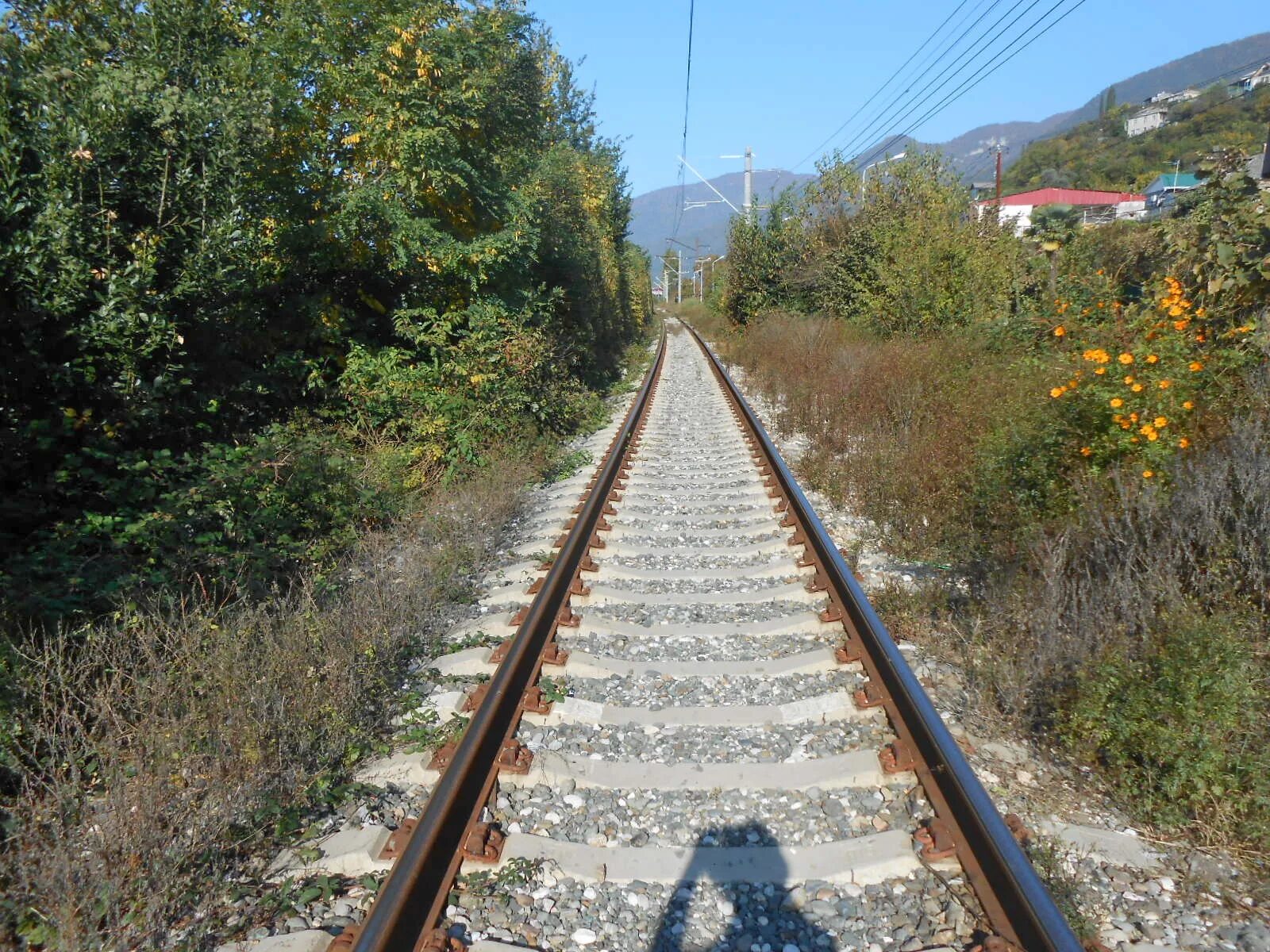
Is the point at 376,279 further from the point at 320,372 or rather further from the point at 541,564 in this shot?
the point at 541,564

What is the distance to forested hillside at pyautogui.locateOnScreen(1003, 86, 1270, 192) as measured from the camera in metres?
53.1

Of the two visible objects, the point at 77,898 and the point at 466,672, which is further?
the point at 466,672

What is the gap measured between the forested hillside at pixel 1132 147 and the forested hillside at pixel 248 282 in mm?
45277

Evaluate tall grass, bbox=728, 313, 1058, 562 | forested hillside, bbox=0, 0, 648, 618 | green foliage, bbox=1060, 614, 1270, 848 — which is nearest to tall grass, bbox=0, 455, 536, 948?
forested hillside, bbox=0, 0, 648, 618

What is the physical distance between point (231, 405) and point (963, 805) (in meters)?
6.69

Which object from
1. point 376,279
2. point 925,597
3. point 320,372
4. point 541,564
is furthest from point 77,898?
point 376,279

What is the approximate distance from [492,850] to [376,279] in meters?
7.77

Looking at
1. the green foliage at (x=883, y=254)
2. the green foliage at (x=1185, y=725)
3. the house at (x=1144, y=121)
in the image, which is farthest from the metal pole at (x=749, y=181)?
A: the house at (x=1144, y=121)

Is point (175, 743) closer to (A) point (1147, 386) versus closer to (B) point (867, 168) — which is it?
(A) point (1147, 386)

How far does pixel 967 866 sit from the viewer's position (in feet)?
8.59

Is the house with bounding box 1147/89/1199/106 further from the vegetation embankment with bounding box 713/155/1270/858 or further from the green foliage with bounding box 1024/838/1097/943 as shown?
the green foliage with bounding box 1024/838/1097/943

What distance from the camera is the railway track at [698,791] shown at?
250cm

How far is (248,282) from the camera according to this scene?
285 inches

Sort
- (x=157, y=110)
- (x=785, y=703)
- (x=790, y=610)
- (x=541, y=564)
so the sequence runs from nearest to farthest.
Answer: (x=785, y=703), (x=790, y=610), (x=541, y=564), (x=157, y=110)
